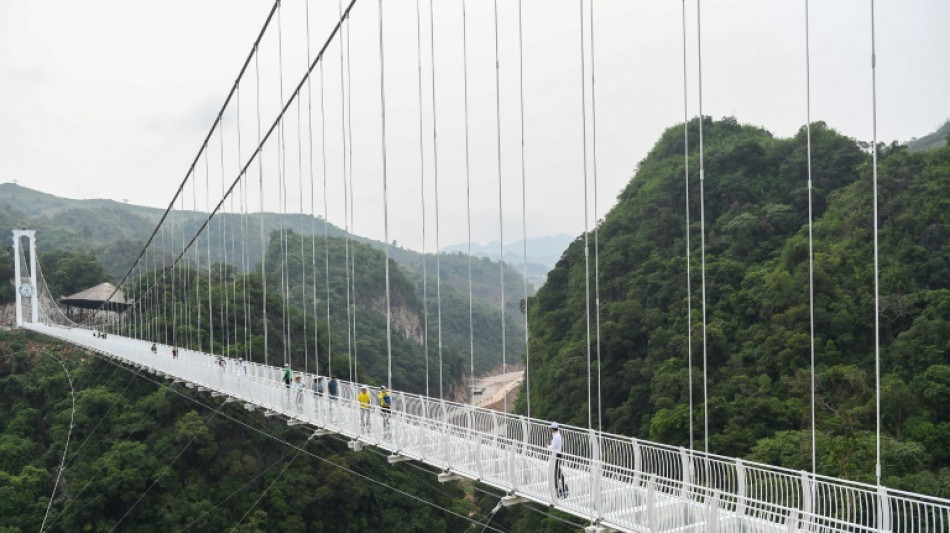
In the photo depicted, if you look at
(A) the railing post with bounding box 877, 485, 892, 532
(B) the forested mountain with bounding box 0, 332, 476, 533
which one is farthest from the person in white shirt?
(B) the forested mountain with bounding box 0, 332, 476, 533

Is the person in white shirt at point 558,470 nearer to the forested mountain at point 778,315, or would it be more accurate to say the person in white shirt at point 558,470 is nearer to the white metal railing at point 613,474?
the white metal railing at point 613,474

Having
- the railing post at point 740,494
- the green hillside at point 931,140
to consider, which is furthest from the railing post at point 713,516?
the green hillside at point 931,140

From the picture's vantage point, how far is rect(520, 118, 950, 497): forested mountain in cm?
1731

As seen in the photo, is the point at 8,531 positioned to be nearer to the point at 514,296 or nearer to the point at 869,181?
the point at 869,181

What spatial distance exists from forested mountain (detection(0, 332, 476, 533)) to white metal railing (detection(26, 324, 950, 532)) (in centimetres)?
797

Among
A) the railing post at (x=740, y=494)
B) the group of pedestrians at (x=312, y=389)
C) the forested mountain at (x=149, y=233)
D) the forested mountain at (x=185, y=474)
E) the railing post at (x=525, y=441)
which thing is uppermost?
the forested mountain at (x=149, y=233)

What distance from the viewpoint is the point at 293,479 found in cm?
2400

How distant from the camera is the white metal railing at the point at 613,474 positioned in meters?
6.05

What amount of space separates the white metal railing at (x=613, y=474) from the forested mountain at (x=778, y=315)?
6.95 m

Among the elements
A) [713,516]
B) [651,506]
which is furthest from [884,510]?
[651,506]

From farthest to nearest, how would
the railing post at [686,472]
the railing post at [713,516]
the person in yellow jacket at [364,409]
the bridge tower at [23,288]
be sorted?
1. the bridge tower at [23,288]
2. the person in yellow jacket at [364,409]
3. the railing post at [686,472]
4. the railing post at [713,516]

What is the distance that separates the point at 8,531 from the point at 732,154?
25254 millimetres

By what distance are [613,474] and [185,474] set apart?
18336 mm

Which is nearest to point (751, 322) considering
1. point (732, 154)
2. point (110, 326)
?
point (732, 154)
